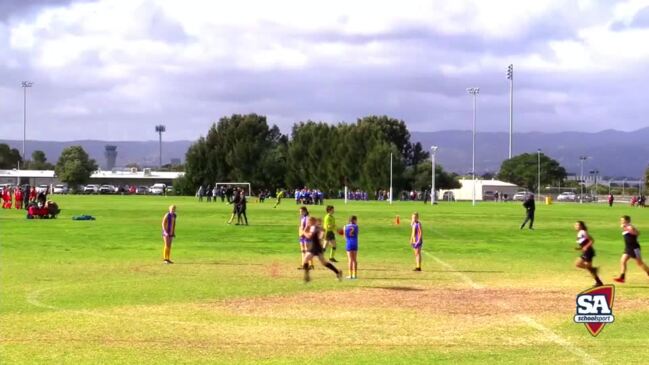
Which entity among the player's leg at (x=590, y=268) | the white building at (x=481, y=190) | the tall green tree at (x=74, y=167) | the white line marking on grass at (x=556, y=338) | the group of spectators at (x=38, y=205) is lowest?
the white line marking on grass at (x=556, y=338)

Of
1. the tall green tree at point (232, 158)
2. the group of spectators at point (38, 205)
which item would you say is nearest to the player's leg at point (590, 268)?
the group of spectators at point (38, 205)

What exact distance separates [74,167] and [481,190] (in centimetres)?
7241

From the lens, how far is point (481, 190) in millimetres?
148750

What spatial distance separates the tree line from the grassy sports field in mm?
99143

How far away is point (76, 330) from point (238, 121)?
124406mm

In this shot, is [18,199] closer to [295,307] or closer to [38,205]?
[38,205]

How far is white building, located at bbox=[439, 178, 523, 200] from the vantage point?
144 metres

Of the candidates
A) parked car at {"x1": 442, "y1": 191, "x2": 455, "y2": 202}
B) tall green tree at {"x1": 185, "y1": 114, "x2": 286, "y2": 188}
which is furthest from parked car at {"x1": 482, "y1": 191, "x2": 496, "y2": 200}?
tall green tree at {"x1": 185, "y1": 114, "x2": 286, "y2": 188}

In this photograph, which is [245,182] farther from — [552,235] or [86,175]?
[552,235]

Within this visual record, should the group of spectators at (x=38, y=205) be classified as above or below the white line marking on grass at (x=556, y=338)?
above

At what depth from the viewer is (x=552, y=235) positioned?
40.5 metres

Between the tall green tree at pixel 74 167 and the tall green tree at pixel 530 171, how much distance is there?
8823 centimetres

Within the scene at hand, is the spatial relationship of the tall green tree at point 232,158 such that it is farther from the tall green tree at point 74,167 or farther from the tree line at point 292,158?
the tall green tree at point 74,167

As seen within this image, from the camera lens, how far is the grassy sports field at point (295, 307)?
11883mm
